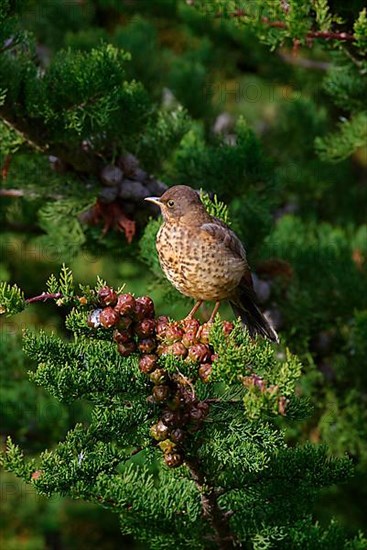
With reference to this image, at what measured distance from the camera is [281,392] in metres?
1.18

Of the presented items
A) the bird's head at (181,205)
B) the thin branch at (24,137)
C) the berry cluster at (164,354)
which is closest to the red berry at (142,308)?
the berry cluster at (164,354)

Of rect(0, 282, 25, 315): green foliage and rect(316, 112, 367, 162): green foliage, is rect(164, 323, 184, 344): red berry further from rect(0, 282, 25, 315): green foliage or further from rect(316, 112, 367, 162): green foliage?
rect(316, 112, 367, 162): green foliage

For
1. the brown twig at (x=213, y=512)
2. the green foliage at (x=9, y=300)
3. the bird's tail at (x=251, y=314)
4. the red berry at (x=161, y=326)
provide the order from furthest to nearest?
the bird's tail at (x=251, y=314) → the brown twig at (x=213, y=512) → the red berry at (x=161, y=326) → the green foliage at (x=9, y=300)

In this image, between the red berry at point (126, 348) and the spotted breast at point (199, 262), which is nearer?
the red berry at point (126, 348)

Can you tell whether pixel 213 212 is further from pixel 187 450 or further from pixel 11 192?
pixel 11 192

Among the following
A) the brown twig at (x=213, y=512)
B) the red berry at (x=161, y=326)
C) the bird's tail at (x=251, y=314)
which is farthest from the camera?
the bird's tail at (x=251, y=314)

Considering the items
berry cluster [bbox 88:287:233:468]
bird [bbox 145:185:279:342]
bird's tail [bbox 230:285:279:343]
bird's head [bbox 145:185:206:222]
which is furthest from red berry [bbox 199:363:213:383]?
bird's tail [bbox 230:285:279:343]

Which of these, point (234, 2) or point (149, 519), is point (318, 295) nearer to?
point (234, 2)

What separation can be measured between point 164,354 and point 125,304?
0.28 ft

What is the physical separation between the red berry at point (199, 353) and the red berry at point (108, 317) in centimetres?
11

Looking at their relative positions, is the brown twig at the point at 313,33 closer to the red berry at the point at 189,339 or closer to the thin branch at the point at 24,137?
the thin branch at the point at 24,137

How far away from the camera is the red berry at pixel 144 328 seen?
1308 mm

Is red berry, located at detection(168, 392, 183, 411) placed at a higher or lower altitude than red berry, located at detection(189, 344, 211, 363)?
lower

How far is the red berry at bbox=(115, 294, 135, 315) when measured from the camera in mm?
1277
